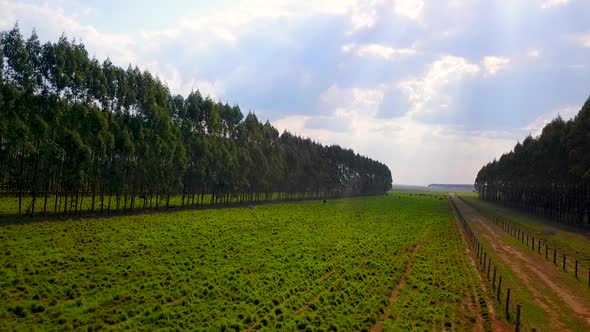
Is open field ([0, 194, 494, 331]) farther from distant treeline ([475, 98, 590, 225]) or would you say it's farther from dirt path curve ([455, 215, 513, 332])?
distant treeline ([475, 98, 590, 225])

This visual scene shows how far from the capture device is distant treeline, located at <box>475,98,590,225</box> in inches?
2963

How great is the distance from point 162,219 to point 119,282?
35.8m

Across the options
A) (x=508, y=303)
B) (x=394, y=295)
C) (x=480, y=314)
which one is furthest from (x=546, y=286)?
(x=394, y=295)

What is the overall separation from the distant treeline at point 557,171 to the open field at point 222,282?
4219 centimetres

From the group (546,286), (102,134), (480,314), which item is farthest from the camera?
(102,134)

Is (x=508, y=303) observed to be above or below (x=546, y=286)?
above

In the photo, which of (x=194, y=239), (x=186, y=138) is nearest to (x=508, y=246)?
(x=194, y=239)

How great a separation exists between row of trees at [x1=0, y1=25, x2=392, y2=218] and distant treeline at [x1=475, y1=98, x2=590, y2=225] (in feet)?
232

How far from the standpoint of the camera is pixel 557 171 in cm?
9081

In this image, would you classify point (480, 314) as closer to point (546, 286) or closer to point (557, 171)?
point (546, 286)

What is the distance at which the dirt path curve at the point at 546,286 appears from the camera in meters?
25.9

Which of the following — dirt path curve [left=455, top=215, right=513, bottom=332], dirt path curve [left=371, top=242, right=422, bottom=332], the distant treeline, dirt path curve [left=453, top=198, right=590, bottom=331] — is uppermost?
the distant treeline

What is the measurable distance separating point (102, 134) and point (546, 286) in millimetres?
56695

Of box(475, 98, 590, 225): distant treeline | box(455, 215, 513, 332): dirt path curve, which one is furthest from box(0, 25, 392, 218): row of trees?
box(475, 98, 590, 225): distant treeline
